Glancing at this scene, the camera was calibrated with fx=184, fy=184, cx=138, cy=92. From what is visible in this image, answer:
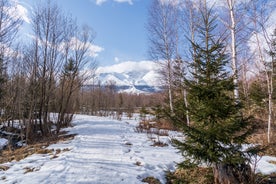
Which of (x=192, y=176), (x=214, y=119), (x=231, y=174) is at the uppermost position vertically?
(x=214, y=119)

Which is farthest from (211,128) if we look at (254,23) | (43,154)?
(254,23)

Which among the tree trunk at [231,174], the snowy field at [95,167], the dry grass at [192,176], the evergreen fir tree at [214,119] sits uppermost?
the evergreen fir tree at [214,119]

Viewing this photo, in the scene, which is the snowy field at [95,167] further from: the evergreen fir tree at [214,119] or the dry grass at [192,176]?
the evergreen fir tree at [214,119]

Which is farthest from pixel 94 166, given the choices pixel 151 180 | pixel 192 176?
pixel 192 176

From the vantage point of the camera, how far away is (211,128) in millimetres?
3611

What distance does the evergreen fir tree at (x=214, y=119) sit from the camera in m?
3.63

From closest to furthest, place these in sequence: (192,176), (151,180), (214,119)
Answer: (214,119)
(151,180)
(192,176)

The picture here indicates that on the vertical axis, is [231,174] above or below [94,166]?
above

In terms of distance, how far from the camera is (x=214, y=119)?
3848 millimetres

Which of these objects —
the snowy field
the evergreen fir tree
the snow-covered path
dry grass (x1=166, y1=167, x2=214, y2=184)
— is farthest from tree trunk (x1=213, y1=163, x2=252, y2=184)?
the snow-covered path

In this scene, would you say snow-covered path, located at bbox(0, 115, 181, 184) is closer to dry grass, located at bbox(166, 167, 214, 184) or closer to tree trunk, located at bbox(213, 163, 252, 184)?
dry grass, located at bbox(166, 167, 214, 184)

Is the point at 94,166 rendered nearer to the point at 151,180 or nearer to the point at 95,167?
the point at 95,167

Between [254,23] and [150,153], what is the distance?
8.15m

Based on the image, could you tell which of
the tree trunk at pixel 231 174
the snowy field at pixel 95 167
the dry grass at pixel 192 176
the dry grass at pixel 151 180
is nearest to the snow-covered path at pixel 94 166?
the snowy field at pixel 95 167
